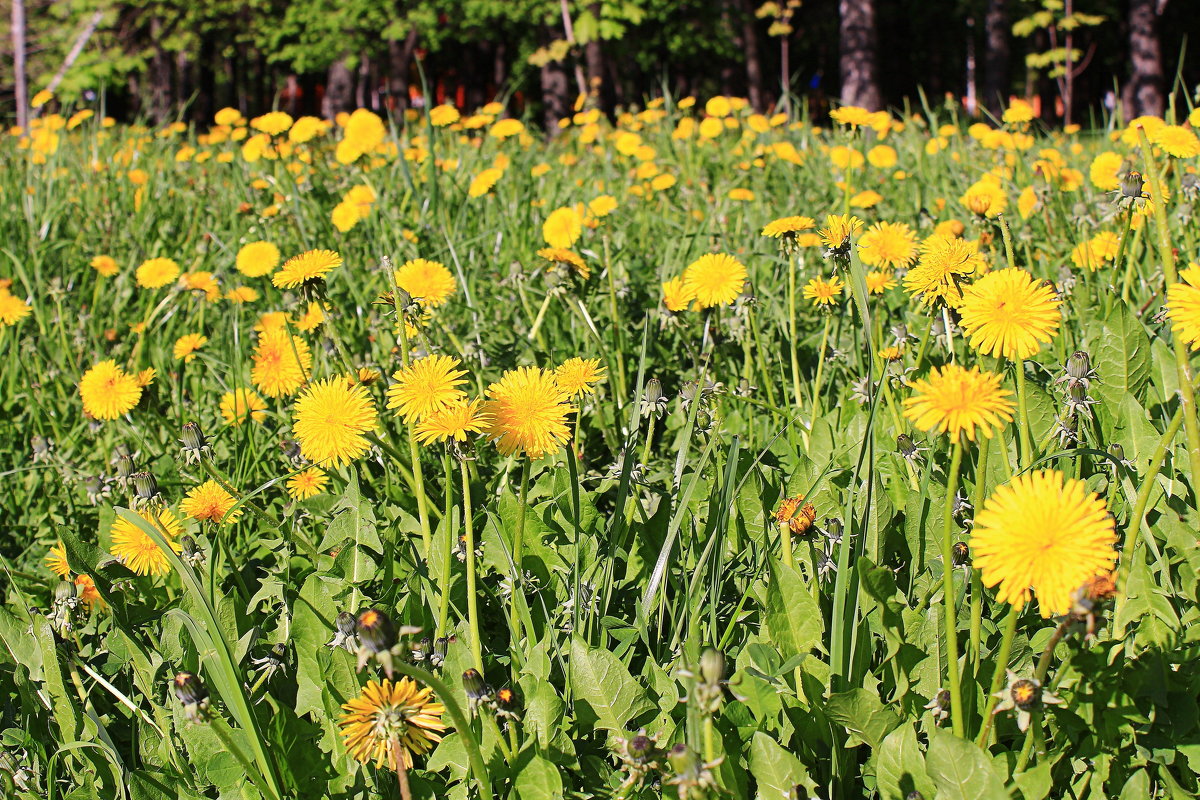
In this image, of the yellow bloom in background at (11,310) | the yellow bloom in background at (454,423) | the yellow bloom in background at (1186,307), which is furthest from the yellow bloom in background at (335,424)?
the yellow bloom in background at (11,310)

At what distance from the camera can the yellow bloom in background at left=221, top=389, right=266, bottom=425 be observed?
6.59ft

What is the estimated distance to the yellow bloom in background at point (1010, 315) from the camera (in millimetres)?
1004

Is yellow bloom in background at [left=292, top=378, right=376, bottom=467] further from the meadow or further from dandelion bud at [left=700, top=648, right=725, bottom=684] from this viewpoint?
dandelion bud at [left=700, top=648, right=725, bottom=684]

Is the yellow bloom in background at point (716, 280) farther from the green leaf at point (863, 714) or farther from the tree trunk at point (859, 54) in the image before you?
the tree trunk at point (859, 54)

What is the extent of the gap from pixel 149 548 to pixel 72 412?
4.19 ft

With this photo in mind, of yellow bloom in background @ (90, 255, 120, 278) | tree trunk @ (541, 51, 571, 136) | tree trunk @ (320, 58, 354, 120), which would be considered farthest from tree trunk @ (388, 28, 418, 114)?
yellow bloom in background @ (90, 255, 120, 278)

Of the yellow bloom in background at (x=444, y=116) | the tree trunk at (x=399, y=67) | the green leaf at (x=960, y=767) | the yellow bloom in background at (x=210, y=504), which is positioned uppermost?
the tree trunk at (x=399, y=67)

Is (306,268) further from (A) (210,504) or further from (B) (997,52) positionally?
(B) (997,52)

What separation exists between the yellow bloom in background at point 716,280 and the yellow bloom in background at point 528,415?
0.70m

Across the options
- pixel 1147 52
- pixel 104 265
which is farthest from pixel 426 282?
pixel 1147 52

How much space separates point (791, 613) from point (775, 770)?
0.73 ft

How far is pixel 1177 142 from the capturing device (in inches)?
79.6

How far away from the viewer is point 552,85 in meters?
11.9

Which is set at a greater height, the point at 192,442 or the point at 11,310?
the point at 11,310
